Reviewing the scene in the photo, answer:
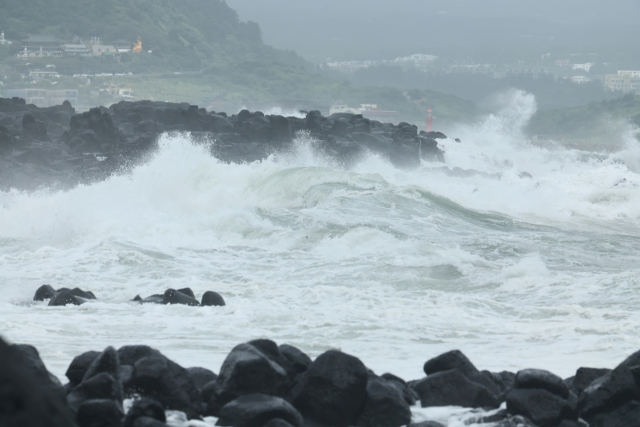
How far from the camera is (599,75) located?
126 metres

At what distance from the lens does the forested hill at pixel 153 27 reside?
87500 mm

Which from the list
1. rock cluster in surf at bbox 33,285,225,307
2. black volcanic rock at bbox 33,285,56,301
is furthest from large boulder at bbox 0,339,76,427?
black volcanic rock at bbox 33,285,56,301

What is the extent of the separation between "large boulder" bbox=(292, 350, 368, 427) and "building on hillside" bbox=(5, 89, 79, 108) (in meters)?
68.0

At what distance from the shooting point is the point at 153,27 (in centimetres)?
9650

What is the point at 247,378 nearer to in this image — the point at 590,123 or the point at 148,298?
the point at 148,298

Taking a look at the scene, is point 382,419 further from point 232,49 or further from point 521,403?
point 232,49

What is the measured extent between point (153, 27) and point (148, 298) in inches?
3780

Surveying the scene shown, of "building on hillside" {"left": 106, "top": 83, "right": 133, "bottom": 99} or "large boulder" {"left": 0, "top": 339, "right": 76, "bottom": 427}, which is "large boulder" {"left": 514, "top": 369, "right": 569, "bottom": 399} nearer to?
"large boulder" {"left": 0, "top": 339, "right": 76, "bottom": 427}

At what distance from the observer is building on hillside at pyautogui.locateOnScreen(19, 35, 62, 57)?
3216 inches

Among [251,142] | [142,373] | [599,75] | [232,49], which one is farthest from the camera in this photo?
[599,75]

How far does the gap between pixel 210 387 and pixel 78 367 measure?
659 millimetres

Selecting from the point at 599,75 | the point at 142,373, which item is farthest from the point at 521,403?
the point at 599,75

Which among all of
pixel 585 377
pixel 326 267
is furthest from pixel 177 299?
pixel 585 377

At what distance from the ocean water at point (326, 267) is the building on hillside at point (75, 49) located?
7327 centimetres
